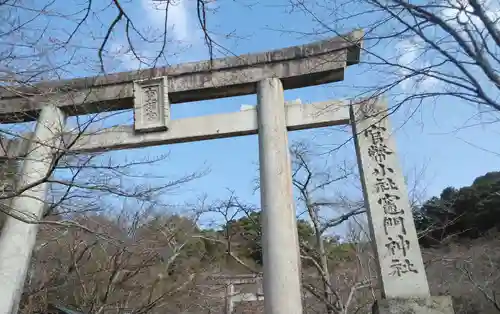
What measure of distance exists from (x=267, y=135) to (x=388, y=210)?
1918 millimetres

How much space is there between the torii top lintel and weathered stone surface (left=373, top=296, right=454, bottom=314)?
332cm

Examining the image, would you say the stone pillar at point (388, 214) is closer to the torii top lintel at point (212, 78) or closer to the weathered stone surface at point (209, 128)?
the weathered stone surface at point (209, 128)

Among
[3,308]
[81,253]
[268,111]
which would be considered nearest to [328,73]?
[268,111]

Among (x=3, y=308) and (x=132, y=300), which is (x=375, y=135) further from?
(x=132, y=300)

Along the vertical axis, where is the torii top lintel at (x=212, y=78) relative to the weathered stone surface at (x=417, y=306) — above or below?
above

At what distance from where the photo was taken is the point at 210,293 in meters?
11.6

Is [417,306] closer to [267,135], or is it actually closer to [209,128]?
[267,135]

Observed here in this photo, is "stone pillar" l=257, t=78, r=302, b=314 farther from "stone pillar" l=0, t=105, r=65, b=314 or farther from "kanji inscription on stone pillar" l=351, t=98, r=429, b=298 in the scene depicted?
"stone pillar" l=0, t=105, r=65, b=314

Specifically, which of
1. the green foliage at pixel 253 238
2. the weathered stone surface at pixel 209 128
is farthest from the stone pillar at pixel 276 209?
the green foliage at pixel 253 238

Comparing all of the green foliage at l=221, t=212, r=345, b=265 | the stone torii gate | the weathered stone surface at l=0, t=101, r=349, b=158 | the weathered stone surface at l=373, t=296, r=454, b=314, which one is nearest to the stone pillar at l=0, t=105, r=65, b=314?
the stone torii gate

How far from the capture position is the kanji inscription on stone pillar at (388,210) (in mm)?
5078

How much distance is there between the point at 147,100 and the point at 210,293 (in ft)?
21.7

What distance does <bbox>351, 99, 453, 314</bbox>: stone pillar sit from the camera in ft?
16.5

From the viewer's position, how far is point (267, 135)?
6.18 m
